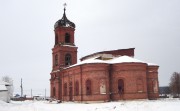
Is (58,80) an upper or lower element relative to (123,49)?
lower

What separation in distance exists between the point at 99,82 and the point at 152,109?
16.3m

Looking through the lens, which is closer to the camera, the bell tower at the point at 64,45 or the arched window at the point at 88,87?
the arched window at the point at 88,87

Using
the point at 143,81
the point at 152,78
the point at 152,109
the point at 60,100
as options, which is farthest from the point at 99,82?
the point at 152,109

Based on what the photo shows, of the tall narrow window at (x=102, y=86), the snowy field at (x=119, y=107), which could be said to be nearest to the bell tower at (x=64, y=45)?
the tall narrow window at (x=102, y=86)

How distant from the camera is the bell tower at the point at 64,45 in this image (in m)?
51.3

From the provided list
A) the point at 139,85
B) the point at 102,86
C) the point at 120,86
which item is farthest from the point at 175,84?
the point at 102,86

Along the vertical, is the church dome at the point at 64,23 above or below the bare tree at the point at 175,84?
above

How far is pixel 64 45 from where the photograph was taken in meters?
51.5

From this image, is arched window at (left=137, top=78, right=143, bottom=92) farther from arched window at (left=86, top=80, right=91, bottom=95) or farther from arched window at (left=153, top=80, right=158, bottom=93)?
arched window at (left=86, top=80, right=91, bottom=95)

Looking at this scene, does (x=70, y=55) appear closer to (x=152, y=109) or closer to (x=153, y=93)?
(x=153, y=93)

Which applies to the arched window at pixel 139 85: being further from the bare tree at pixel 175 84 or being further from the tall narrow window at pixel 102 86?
the bare tree at pixel 175 84

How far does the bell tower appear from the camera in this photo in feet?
168

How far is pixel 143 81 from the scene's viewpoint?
1602 inches

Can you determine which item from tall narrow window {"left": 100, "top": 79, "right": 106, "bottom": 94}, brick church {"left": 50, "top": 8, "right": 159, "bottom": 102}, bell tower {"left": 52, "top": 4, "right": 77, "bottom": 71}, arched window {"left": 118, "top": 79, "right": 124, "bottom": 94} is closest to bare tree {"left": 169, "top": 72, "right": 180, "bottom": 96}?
brick church {"left": 50, "top": 8, "right": 159, "bottom": 102}
